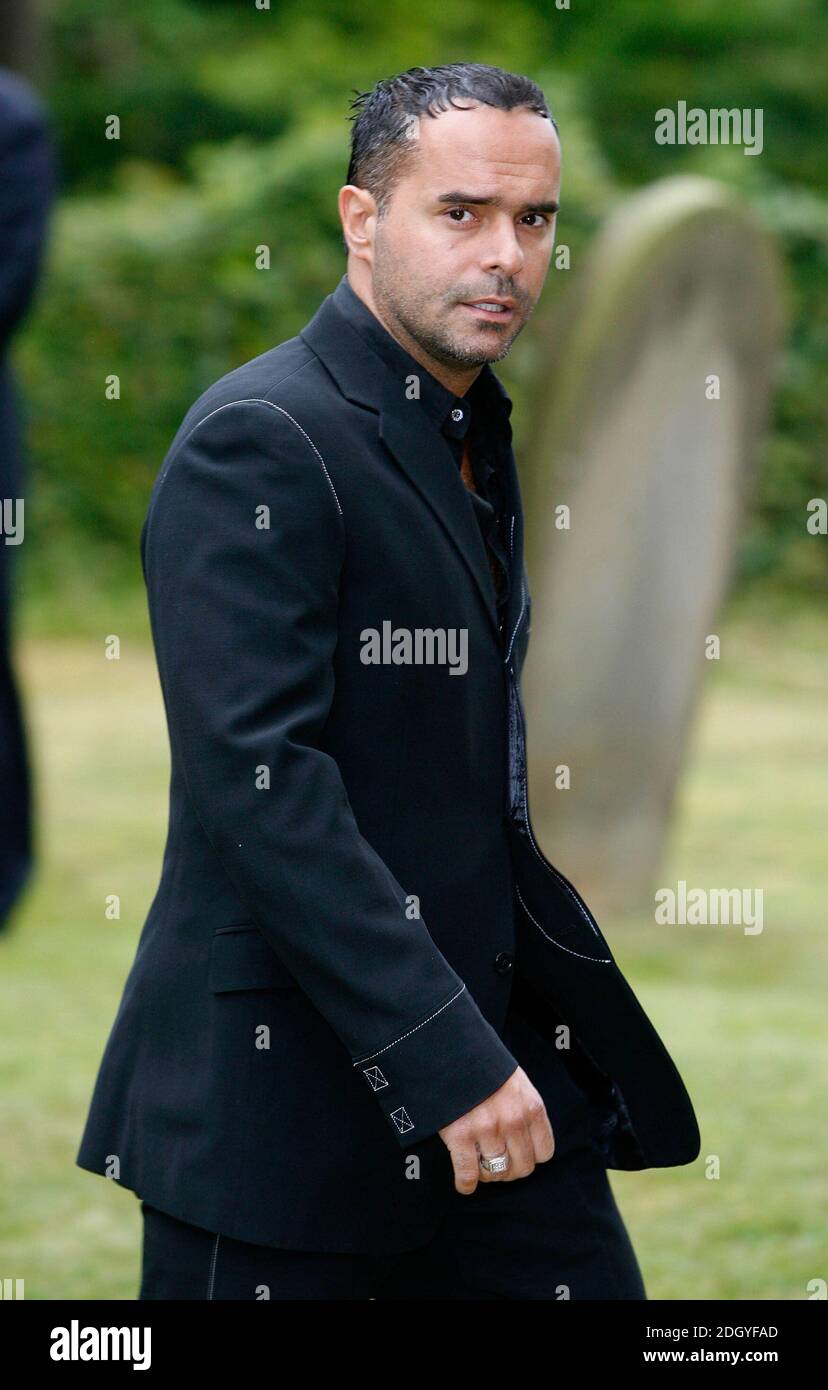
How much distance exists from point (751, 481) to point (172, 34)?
13.3 m

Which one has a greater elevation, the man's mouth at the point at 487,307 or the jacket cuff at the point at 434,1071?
the man's mouth at the point at 487,307

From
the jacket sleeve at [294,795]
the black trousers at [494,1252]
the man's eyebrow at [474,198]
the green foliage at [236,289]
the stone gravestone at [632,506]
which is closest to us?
the jacket sleeve at [294,795]

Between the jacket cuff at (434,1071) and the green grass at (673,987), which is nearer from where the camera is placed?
the jacket cuff at (434,1071)

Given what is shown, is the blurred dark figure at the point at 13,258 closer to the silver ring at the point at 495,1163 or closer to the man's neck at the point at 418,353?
the man's neck at the point at 418,353

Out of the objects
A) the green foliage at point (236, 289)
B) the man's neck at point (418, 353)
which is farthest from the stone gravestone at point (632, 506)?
the man's neck at point (418, 353)

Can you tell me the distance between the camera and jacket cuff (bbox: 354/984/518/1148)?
2000 mm

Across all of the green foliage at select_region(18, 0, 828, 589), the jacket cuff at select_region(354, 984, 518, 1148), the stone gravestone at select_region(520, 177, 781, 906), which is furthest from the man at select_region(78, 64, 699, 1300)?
the green foliage at select_region(18, 0, 828, 589)

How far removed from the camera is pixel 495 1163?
2.04m

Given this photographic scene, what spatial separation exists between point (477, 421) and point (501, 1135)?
81cm

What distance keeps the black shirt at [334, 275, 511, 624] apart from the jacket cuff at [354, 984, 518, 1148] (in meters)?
0.51

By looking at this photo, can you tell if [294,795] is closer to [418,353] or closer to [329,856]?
[329,856]

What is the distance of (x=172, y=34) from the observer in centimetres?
1822

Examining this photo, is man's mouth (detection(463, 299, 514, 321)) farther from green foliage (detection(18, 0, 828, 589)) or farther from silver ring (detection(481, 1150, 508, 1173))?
green foliage (detection(18, 0, 828, 589))

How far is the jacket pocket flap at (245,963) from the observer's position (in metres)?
2.17
